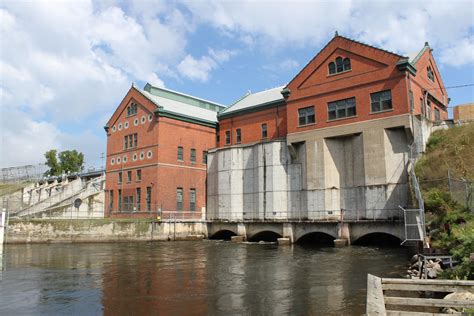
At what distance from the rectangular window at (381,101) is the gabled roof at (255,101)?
11295 millimetres

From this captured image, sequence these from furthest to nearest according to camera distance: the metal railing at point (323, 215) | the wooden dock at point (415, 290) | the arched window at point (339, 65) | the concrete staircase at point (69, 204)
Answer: the concrete staircase at point (69, 204), the arched window at point (339, 65), the metal railing at point (323, 215), the wooden dock at point (415, 290)

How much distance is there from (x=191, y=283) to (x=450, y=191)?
14387 mm

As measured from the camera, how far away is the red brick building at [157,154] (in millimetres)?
44469

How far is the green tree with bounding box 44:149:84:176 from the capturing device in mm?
79000

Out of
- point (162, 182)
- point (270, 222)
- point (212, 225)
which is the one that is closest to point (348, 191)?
point (270, 222)

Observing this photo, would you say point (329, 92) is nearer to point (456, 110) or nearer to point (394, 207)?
point (394, 207)

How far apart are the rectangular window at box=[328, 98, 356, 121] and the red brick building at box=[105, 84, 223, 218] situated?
17.5m

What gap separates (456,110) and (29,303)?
140 ft

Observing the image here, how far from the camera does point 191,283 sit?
16.3m

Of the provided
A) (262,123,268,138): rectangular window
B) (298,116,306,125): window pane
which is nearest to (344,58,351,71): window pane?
(298,116,306,125): window pane

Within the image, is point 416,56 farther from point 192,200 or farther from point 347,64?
point 192,200

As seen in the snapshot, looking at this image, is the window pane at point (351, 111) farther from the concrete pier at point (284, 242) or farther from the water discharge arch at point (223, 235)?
the water discharge arch at point (223, 235)

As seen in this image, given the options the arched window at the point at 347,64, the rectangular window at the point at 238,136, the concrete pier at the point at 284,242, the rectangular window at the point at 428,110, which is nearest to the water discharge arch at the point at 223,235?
the concrete pier at the point at 284,242

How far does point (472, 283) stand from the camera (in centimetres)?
786
